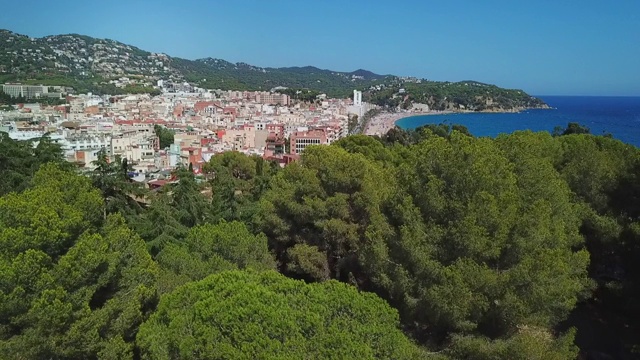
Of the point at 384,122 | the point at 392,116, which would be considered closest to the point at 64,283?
the point at 384,122

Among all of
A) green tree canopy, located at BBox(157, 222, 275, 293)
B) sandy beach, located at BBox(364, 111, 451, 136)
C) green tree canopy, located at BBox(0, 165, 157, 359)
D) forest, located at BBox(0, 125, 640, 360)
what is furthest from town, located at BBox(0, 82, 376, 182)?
green tree canopy, located at BBox(0, 165, 157, 359)

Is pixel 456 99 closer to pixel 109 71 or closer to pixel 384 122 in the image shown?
pixel 384 122

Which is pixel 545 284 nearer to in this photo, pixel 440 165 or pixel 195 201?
pixel 440 165

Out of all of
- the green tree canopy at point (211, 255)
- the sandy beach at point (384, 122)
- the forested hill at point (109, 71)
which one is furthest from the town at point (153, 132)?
the green tree canopy at point (211, 255)

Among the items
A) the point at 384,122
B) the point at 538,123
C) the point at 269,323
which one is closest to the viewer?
the point at 269,323

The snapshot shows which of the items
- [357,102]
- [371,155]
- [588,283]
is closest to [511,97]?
[357,102]

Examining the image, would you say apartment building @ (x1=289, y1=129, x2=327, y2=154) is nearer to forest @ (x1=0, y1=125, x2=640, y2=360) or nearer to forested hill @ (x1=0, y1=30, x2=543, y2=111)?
forest @ (x1=0, y1=125, x2=640, y2=360)
